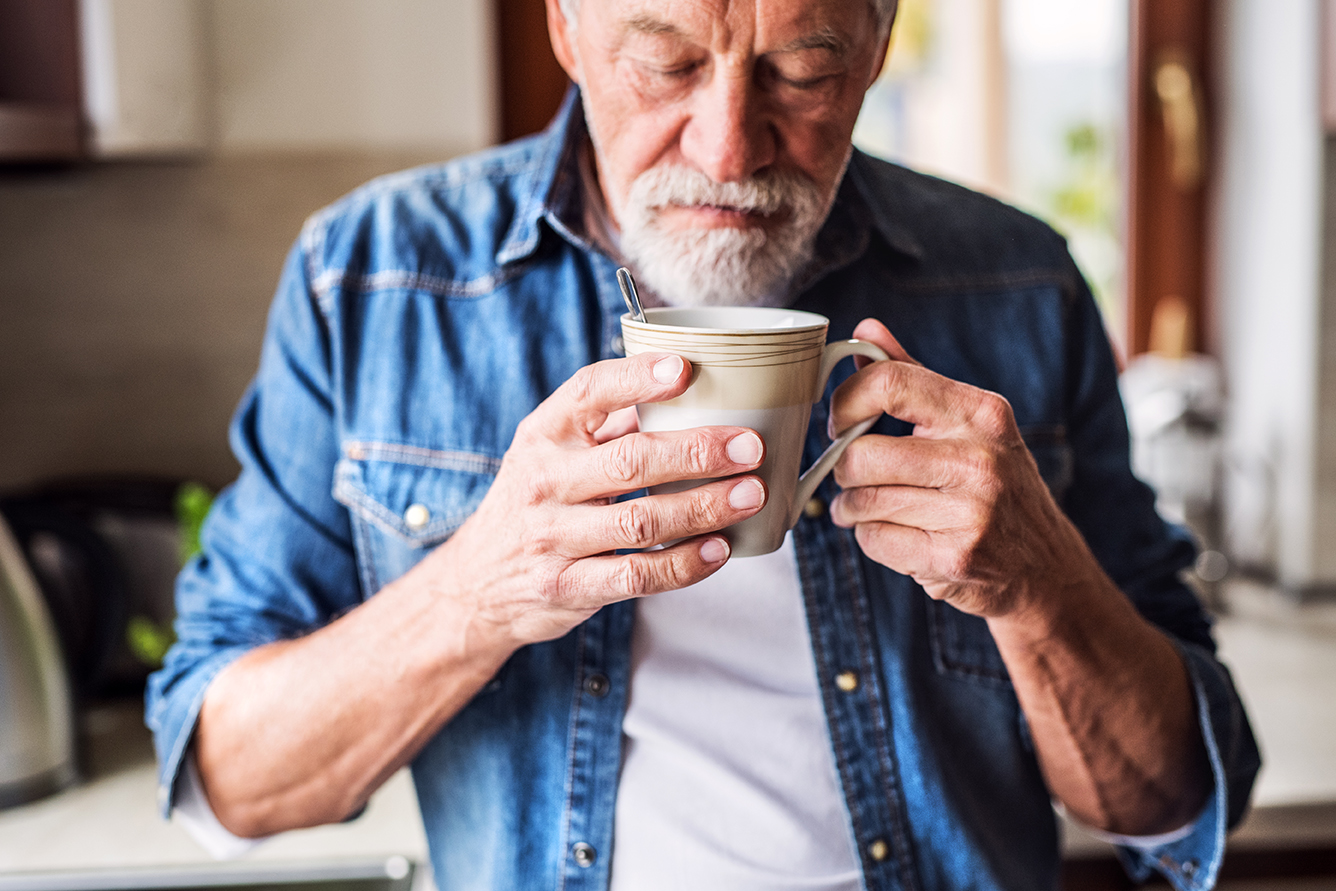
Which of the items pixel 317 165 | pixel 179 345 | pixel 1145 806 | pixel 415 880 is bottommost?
pixel 415 880

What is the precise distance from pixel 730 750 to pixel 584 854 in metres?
0.13

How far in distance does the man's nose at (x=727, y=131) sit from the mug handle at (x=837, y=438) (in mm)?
148

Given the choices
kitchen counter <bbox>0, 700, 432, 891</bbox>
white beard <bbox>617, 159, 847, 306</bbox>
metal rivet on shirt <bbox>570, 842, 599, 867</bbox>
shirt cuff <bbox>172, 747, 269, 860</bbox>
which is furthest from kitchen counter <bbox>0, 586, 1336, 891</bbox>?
white beard <bbox>617, 159, 847, 306</bbox>

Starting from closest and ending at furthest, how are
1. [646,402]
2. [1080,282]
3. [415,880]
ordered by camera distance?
1. [646,402]
2. [1080,282]
3. [415,880]

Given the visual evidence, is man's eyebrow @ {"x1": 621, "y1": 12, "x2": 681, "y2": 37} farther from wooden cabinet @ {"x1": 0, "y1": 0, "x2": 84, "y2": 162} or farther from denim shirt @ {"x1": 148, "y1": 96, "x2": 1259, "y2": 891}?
wooden cabinet @ {"x1": 0, "y1": 0, "x2": 84, "y2": 162}

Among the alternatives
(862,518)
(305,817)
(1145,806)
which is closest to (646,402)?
(862,518)

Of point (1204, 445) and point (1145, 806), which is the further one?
point (1204, 445)

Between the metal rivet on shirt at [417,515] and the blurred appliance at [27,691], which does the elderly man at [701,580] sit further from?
the blurred appliance at [27,691]

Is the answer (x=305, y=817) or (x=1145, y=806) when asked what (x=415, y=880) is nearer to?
(x=305, y=817)

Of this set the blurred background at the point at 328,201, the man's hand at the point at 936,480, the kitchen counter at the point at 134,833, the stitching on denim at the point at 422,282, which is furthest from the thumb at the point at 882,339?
the blurred background at the point at 328,201

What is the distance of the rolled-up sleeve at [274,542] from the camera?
85 cm

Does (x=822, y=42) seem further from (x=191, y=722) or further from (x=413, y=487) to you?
(x=191, y=722)

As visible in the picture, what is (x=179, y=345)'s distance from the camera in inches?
65.5

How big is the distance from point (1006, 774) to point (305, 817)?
53cm
